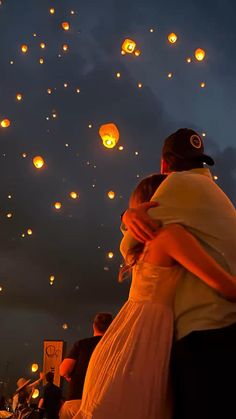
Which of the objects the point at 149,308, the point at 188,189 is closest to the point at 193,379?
the point at 149,308

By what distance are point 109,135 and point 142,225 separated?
21.5 feet

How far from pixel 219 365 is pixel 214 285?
0.21 metres

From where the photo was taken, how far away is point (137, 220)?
5.13 feet

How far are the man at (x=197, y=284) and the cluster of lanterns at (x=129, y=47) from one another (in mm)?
7727

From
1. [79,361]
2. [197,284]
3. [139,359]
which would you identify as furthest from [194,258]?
[79,361]

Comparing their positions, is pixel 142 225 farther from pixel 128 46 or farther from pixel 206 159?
pixel 128 46

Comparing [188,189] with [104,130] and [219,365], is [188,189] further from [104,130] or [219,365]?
[104,130]

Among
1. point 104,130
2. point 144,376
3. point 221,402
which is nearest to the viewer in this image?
point 221,402

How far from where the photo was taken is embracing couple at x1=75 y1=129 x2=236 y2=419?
1.33m

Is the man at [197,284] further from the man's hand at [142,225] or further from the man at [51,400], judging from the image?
the man at [51,400]

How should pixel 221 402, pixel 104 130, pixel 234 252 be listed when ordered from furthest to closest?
pixel 104 130
pixel 234 252
pixel 221 402

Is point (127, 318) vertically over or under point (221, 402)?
over

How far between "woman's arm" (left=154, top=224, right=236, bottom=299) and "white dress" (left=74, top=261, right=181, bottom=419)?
2.4 inches

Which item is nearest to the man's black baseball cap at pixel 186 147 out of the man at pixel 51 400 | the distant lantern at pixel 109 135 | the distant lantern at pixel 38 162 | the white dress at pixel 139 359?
the white dress at pixel 139 359
